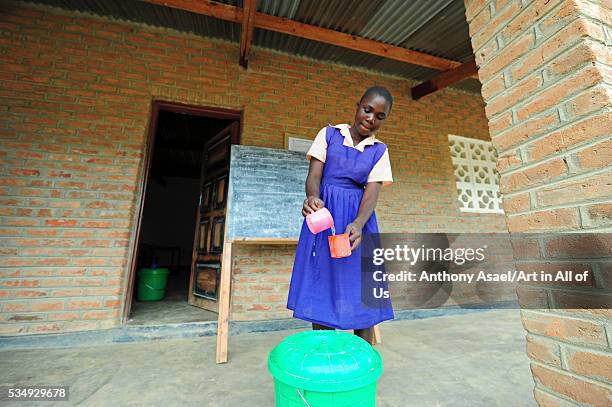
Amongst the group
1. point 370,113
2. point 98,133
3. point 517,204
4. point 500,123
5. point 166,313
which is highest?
point 98,133

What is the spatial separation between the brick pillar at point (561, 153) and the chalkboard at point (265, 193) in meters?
1.92

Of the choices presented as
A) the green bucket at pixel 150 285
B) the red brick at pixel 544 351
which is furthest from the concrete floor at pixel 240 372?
the green bucket at pixel 150 285

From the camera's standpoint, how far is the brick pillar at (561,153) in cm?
85

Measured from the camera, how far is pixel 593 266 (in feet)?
2.87

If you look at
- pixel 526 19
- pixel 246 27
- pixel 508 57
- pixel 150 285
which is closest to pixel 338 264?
pixel 508 57

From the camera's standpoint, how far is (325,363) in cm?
82

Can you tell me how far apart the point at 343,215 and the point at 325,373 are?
80cm

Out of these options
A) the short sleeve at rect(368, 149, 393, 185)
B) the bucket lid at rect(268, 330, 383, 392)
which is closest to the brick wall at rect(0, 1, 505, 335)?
the short sleeve at rect(368, 149, 393, 185)

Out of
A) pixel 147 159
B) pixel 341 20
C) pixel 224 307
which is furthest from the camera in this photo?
pixel 341 20

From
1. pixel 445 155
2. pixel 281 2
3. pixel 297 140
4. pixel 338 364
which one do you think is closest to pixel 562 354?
pixel 338 364

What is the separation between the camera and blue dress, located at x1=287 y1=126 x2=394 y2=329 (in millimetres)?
1353

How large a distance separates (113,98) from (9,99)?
913 mm

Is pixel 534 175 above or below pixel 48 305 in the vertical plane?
above

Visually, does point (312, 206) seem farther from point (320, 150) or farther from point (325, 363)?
point (325, 363)
